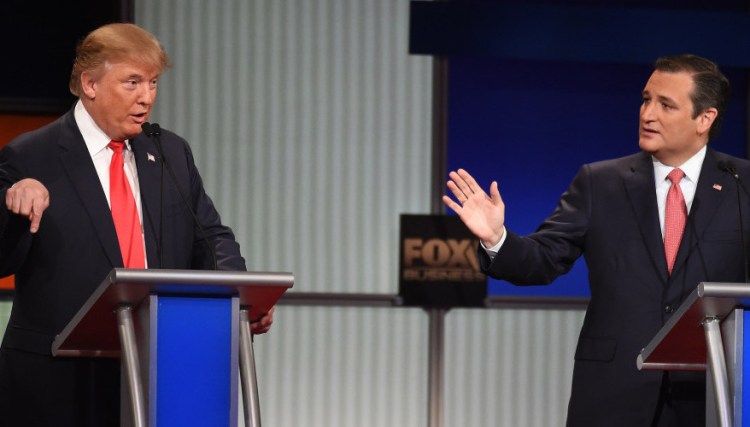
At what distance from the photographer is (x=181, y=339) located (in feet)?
8.20

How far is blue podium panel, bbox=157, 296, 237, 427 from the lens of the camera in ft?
8.12

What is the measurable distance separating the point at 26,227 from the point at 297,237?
244 centimetres

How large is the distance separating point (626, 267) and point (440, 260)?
6.61 ft

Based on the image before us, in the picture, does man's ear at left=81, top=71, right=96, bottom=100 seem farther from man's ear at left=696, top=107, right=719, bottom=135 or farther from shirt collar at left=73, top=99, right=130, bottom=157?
man's ear at left=696, top=107, right=719, bottom=135

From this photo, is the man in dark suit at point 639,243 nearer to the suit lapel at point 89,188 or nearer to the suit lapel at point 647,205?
the suit lapel at point 647,205

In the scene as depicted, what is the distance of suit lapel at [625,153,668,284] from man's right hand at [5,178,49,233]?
1639 mm

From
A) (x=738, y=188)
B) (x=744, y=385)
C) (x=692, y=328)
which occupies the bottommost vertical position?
(x=744, y=385)

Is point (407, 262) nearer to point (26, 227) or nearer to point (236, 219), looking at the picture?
point (236, 219)

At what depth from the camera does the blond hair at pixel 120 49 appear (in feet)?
10.3

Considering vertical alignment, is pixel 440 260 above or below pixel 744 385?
above

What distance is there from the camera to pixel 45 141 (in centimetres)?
310

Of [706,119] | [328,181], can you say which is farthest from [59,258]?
[328,181]

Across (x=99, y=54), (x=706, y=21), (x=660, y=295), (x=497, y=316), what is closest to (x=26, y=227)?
(x=99, y=54)

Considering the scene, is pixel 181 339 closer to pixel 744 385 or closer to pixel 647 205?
pixel 744 385
